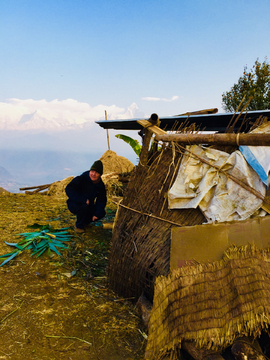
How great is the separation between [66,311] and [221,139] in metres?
2.52

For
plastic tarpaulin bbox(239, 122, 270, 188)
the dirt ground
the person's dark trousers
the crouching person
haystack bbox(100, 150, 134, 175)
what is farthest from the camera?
haystack bbox(100, 150, 134, 175)

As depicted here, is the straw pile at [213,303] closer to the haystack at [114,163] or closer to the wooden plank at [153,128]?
the wooden plank at [153,128]

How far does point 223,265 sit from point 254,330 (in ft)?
1.55

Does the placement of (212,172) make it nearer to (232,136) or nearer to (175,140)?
(232,136)

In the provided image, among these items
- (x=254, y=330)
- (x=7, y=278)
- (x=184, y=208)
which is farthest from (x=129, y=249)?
(x=7, y=278)

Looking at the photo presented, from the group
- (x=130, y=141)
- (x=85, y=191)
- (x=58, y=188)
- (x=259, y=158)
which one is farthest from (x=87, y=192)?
(x=58, y=188)

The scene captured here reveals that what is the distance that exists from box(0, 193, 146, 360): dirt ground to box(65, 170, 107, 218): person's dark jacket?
2.51 feet

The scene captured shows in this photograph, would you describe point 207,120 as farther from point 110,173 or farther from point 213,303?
point 110,173

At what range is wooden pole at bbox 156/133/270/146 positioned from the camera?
7.66 ft

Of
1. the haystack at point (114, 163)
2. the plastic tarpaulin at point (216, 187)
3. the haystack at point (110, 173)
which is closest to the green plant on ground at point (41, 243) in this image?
the plastic tarpaulin at point (216, 187)

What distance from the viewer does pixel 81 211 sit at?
17.4ft

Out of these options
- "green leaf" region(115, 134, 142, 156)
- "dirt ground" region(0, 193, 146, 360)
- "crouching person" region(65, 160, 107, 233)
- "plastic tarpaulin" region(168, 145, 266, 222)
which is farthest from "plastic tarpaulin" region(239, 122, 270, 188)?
"green leaf" region(115, 134, 142, 156)

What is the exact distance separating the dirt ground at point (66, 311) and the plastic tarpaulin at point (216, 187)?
1412 millimetres

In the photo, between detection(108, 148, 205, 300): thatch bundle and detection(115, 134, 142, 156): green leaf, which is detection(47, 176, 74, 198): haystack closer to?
detection(115, 134, 142, 156): green leaf
